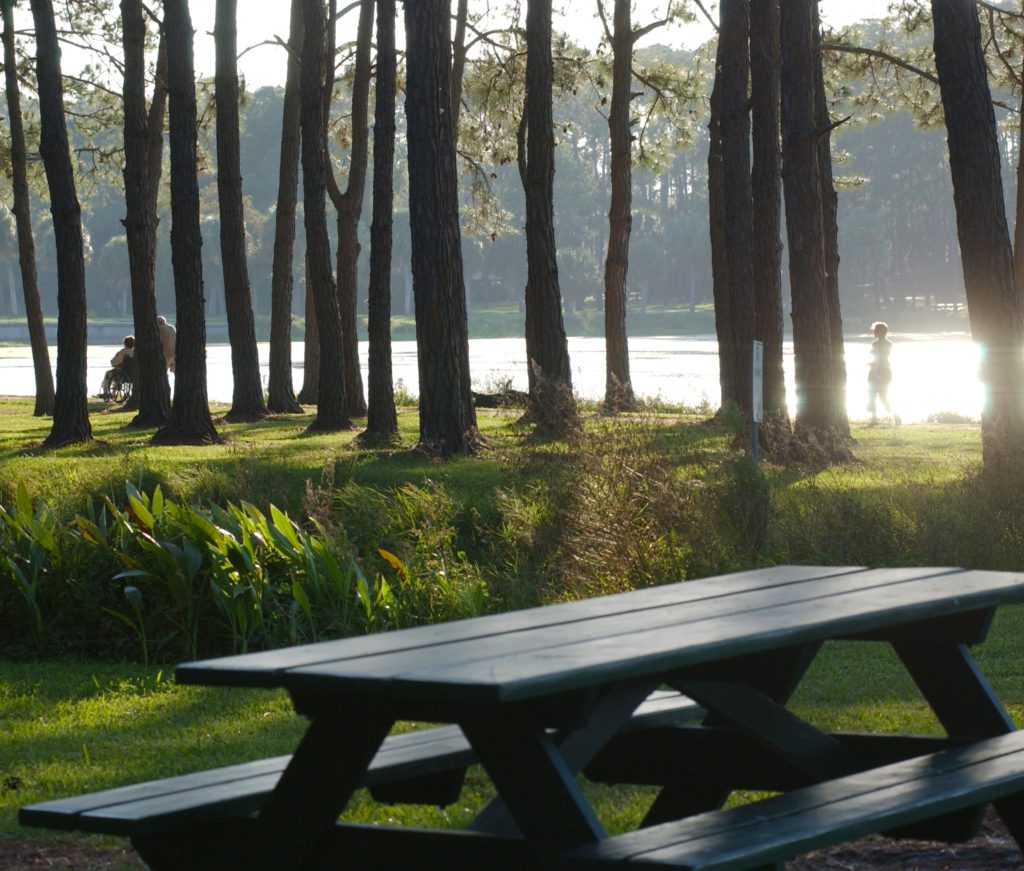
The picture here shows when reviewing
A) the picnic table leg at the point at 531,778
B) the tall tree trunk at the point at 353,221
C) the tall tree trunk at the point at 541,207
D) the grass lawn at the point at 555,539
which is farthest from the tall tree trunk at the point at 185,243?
the picnic table leg at the point at 531,778

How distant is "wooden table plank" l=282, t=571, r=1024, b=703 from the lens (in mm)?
2717

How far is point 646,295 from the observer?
108375mm

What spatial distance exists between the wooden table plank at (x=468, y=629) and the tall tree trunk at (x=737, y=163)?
45.4 ft

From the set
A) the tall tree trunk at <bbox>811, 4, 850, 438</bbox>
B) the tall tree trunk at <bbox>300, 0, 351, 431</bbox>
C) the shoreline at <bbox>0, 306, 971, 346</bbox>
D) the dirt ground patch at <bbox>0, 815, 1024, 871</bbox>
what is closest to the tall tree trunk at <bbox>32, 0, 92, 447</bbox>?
the tall tree trunk at <bbox>300, 0, 351, 431</bbox>

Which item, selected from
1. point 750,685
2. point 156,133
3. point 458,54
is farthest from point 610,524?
point 156,133

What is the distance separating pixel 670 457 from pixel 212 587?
3199 millimetres

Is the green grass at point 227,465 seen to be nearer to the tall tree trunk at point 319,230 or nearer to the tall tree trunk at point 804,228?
the tall tree trunk at point 319,230

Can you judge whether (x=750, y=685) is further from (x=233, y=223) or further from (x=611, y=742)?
(x=233, y=223)

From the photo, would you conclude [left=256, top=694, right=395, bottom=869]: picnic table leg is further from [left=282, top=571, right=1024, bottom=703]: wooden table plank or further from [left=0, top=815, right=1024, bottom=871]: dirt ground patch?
[left=0, top=815, right=1024, bottom=871]: dirt ground patch

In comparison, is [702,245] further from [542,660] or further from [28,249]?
[542,660]

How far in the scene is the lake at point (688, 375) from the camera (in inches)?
1137

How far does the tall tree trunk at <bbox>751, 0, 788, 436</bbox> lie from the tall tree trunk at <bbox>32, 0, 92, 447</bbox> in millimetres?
7412

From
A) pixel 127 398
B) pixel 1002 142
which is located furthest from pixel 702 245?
pixel 127 398

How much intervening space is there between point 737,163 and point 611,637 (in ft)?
50.3
